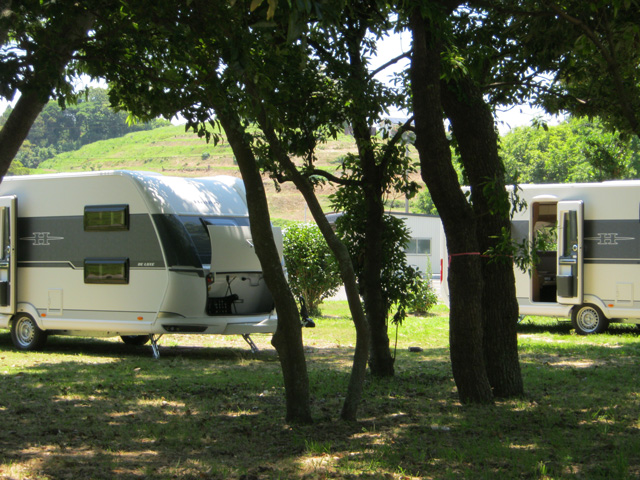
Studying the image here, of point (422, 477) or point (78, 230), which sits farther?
point (78, 230)

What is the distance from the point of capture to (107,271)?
39.2 ft

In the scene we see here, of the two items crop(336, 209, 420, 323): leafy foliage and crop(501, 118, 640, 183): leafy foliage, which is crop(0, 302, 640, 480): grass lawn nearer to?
crop(336, 209, 420, 323): leafy foliage

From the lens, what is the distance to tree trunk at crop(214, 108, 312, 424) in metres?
6.39

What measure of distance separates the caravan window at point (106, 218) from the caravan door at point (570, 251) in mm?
8215

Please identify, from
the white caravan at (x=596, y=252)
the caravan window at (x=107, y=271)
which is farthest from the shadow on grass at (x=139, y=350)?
the white caravan at (x=596, y=252)

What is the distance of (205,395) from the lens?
8.31m

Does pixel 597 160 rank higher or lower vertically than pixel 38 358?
higher

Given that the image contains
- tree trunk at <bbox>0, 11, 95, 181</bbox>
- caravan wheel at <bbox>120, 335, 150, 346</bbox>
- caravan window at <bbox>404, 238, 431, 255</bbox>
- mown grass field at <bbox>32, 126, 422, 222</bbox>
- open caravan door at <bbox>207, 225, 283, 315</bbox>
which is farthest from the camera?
mown grass field at <bbox>32, 126, 422, 222</bbox>

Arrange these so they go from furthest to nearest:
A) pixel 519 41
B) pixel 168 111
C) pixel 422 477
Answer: pixel 519 41
pixel 168 111
pixel 422 477

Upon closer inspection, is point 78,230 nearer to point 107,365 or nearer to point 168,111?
point 107,365

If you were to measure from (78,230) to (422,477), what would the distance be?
8867 mm

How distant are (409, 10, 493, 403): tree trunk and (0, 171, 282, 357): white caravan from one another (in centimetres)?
492

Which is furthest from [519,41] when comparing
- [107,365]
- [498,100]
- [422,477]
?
[107,365]

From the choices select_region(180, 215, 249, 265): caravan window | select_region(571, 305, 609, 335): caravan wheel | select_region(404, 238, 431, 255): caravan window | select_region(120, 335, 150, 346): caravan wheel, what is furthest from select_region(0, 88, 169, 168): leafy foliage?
select_region(180, 215, 249, 265): caravan window
